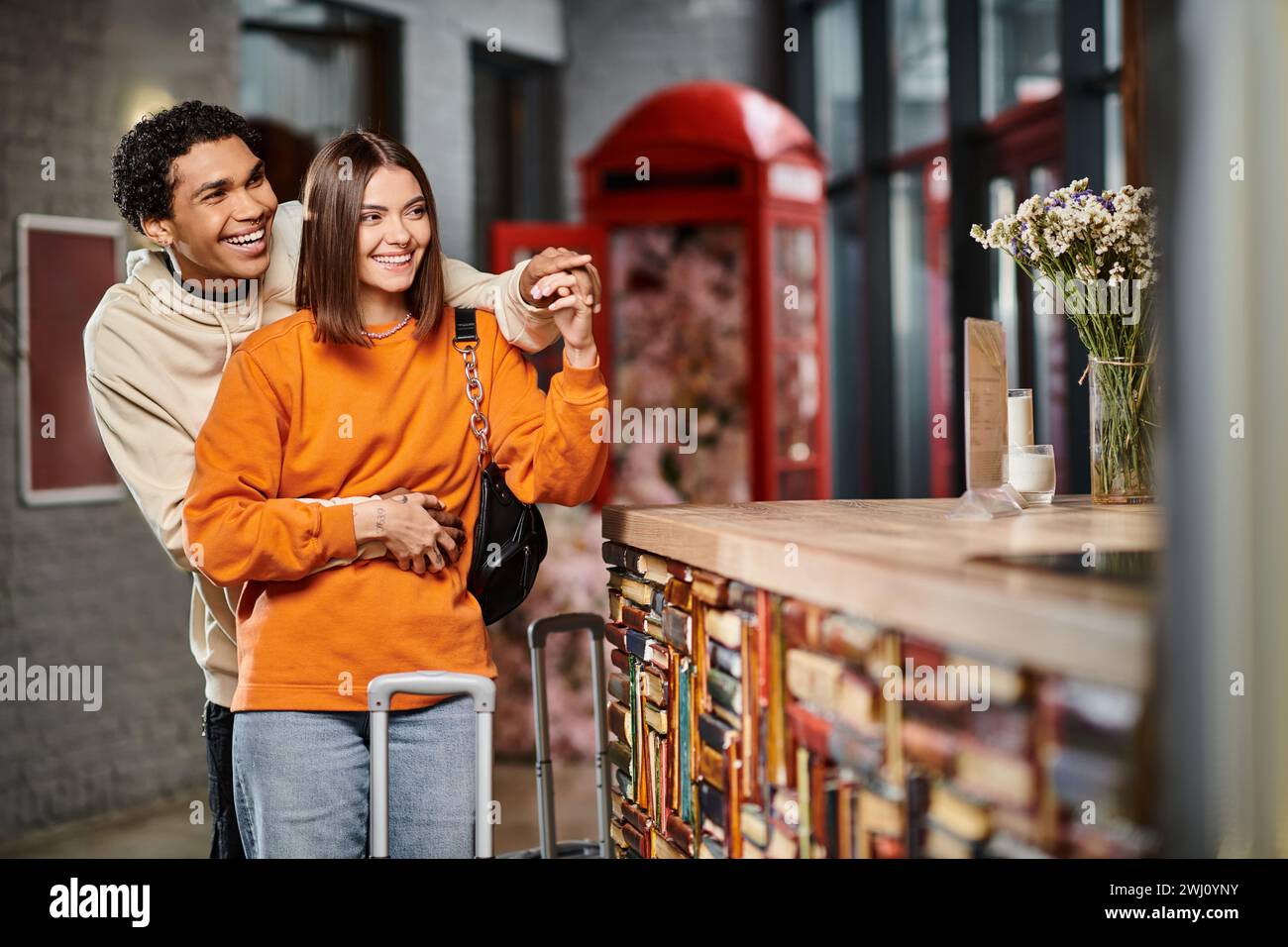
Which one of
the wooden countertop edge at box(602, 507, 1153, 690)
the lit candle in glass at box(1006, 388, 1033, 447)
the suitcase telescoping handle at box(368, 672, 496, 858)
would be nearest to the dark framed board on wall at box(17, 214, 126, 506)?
the suitcase telescoping handle at box(368, 672, 496, 858)

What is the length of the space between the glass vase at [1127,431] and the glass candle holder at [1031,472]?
76mm

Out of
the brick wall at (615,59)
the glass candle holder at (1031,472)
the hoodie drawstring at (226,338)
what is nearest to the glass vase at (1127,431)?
the glass candle holder at (1031,472)

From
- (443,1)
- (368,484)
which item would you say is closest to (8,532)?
(368,484)

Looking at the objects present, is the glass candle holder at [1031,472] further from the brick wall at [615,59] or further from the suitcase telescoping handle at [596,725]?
the brick wall at [615,59]

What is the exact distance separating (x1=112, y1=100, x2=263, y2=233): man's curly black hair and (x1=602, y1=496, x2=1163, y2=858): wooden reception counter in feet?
2.88

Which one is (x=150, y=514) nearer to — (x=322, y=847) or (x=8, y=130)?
(x=322, y=847)

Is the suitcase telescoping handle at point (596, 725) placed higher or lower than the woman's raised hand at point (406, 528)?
lower

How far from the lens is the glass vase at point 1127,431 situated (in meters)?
1.96

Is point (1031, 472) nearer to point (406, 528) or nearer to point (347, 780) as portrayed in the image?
point (406, 528)

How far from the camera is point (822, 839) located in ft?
4.76

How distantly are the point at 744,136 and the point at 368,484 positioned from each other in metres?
2.74

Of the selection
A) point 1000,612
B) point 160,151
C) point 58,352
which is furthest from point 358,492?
point 58,352

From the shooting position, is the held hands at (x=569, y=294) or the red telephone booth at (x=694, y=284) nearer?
the held hands at (x=569, y=294)

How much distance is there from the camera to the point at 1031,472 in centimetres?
196
